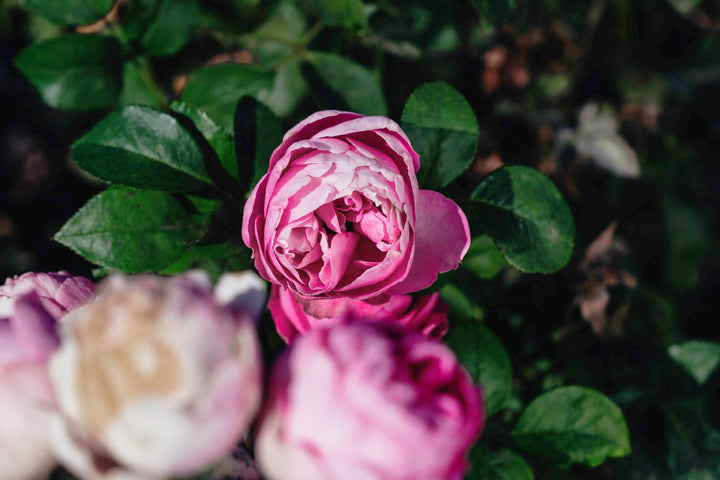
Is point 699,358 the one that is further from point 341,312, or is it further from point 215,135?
point 215,135

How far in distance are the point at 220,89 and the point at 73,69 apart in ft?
0.87

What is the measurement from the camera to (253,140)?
0.83 m

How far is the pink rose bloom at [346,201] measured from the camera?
26.3 inches

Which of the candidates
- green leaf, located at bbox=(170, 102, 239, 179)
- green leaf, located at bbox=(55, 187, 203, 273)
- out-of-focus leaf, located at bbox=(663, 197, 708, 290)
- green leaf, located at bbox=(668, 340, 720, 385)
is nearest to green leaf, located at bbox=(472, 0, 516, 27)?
green leaf, located at bbox=(170, 102, 239, 179)

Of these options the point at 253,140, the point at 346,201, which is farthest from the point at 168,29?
the point at 346,201

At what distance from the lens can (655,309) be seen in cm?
143

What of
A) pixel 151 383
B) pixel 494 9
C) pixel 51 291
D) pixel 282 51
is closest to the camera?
pixel 151 383

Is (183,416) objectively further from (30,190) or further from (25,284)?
(30,190)

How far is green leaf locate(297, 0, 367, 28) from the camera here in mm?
1033

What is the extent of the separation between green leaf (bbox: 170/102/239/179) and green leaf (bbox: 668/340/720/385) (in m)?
0.93

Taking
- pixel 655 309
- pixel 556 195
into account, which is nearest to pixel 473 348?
pixel 556 195

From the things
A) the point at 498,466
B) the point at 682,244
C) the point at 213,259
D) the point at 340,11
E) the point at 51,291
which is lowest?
the point at 682,244

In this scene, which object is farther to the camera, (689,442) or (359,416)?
(689,442)

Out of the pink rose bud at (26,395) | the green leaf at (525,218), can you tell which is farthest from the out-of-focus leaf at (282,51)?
the pink rose bud at (26,395)
